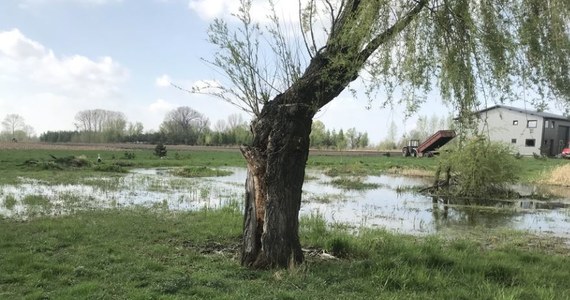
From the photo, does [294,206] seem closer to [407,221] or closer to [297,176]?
[297,176]

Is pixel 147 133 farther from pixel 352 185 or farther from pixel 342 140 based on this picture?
pixel 352 185

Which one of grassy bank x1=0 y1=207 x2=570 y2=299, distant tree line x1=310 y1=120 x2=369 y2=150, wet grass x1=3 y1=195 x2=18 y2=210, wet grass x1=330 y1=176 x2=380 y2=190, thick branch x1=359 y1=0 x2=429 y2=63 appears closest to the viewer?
grassy bank x1=0 y1=207 x2=570 y2=299

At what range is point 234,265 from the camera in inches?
278

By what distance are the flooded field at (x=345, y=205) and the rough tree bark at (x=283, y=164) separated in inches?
225

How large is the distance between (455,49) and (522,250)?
4.99 meters

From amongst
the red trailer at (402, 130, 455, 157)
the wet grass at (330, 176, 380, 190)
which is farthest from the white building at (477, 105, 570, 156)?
the wet grass at (330, 176, 380, 190)

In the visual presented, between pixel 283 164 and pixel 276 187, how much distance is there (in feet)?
1.22

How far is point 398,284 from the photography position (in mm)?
6246

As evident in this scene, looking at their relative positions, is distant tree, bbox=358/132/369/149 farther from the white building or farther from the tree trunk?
the tree trunk

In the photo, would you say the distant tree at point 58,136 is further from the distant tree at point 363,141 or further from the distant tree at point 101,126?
the distant tree at point 363,141

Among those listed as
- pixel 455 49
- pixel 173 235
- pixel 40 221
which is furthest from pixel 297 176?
pixel 40 221

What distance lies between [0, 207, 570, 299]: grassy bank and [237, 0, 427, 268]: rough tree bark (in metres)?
0.41

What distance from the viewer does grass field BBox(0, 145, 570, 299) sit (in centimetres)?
578

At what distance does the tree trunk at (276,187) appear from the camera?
7020 millimetres
